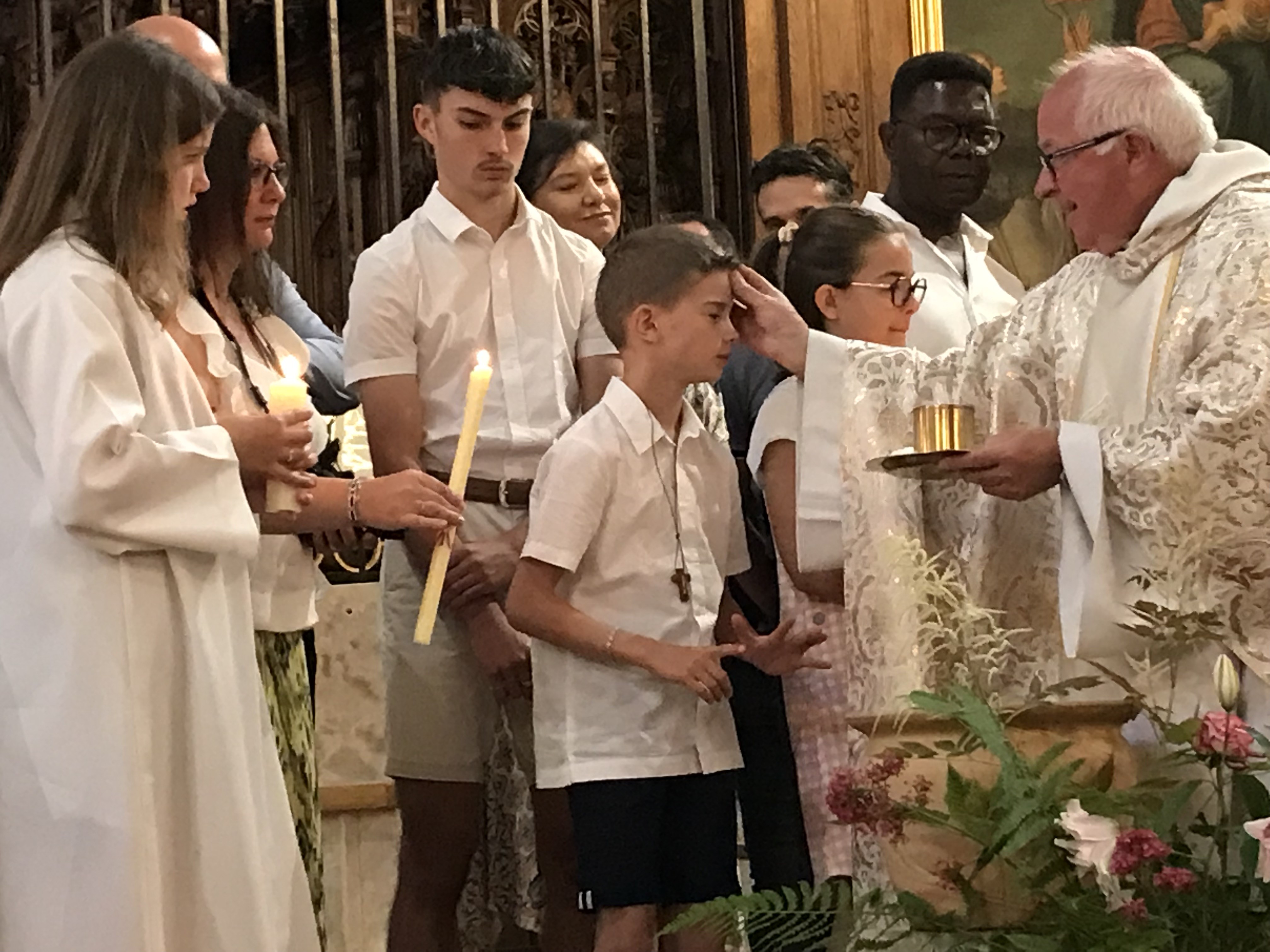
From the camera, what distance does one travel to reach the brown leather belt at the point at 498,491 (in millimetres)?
3170

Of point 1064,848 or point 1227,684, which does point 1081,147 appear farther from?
point 1064,848

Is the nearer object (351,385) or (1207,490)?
(1207,490)

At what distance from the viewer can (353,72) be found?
601 cm

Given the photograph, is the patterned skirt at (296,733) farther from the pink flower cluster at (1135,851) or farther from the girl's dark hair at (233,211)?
the pink flower cluster at (1135,851)

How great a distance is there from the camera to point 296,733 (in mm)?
2762

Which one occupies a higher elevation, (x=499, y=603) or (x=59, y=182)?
(x=59, y=182)

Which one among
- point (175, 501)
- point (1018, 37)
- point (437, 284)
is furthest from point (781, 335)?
point (1018, 37)

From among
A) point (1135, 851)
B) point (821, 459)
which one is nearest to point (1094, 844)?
point (1135, 851)

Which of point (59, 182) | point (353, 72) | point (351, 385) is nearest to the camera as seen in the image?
point (59, 182)

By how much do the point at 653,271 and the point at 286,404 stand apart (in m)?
0.88

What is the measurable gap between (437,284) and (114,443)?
109cm

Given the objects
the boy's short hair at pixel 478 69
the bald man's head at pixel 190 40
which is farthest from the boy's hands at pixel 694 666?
the bald man's head at pixel 190 40

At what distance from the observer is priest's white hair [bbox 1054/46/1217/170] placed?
112 inches

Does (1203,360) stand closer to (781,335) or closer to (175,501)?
(781,335)
